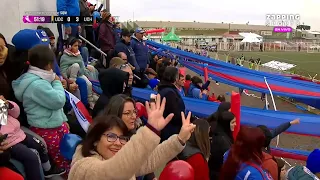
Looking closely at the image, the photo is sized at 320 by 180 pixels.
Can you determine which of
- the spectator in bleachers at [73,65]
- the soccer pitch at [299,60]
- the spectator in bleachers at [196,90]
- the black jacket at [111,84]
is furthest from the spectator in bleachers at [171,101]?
the soccer pitch at [299,60]

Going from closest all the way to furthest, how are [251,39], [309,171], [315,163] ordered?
[309,171], [315,163], [251,39]

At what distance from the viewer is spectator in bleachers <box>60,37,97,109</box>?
15.1 ft

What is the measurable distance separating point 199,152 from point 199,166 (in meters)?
0.12

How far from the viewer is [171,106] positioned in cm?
405

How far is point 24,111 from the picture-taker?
3.05 metres

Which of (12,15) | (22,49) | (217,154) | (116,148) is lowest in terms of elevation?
(217,154)

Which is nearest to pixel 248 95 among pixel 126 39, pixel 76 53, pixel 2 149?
pixel 126 39

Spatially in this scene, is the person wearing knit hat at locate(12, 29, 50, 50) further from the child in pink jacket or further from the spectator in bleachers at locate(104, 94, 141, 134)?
the spectator in bleachers at locate(104, 94, 141, 134)

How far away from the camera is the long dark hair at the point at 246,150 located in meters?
2.72

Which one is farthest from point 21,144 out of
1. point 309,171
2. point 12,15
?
point 12,15

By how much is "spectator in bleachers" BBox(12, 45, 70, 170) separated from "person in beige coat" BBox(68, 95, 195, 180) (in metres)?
0.95

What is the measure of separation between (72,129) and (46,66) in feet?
2.58

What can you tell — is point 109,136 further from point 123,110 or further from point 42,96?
point 42,96

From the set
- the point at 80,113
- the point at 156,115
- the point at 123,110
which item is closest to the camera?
the point at 156,115
